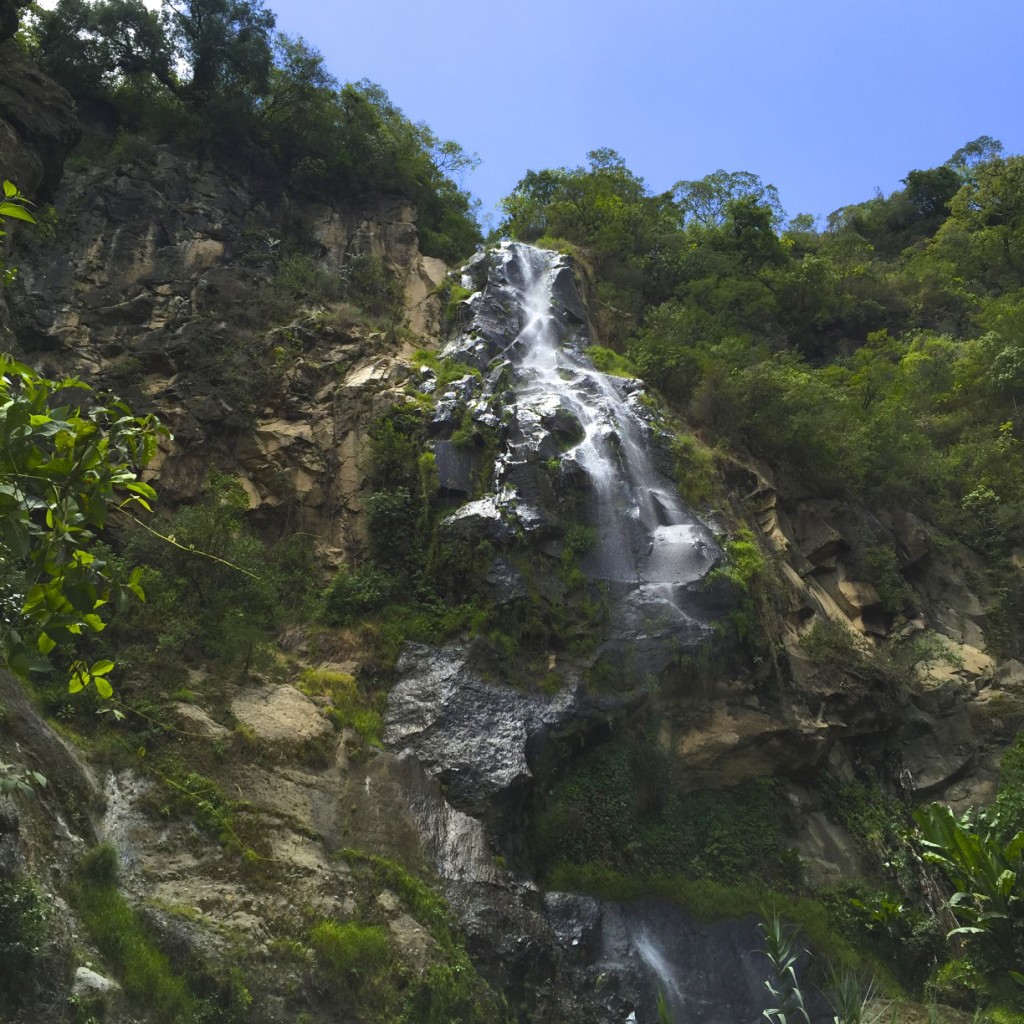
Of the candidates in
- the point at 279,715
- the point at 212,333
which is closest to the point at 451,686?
the point at 279,715

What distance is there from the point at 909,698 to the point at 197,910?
11655 millimetres

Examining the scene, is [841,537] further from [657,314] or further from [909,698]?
[657,314]

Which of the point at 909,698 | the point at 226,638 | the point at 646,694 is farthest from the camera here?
the point at 909,698

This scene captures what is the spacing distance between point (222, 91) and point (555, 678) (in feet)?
64.8

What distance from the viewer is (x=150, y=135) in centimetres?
2353

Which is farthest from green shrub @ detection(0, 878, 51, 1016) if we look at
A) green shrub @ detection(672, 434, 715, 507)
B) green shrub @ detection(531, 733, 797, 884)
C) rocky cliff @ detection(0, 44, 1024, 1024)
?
green shrub @ detection(672, 434, 715, 507)

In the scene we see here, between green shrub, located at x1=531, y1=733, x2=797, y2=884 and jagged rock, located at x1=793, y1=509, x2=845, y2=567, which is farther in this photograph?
jagged rock, located at x1=793, y1=509, x2=845, y2=567

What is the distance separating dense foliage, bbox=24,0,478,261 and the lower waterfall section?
30.6 feet

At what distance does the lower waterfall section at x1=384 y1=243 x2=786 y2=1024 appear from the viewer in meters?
10.2

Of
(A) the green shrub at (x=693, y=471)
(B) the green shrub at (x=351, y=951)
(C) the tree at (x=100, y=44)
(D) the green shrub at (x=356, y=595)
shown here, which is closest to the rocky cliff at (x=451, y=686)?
(B) the green shrub at (x=351, y=951)

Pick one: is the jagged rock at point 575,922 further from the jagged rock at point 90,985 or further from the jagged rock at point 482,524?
the jagged rock at point 482,524

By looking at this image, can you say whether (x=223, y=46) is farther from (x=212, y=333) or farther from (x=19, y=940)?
(x=19, y=940)

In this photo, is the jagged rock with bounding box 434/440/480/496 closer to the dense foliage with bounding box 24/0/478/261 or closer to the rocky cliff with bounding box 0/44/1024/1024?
the rocky cliff with bounding box 0/44/1024/1024

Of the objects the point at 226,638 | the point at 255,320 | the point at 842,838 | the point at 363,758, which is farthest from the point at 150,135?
the point at 842,838
